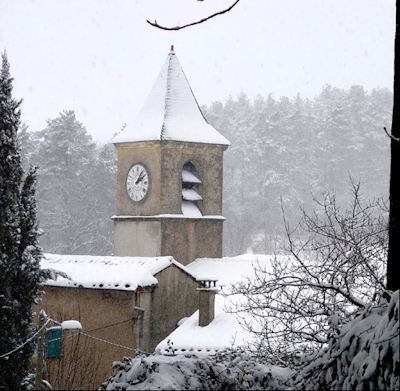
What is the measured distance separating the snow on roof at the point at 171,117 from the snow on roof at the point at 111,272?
227 inches

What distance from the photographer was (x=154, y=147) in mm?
27625

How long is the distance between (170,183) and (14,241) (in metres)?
12.0

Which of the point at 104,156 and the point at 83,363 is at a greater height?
the point at 104,156

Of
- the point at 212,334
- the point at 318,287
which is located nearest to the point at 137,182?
the point at 212,334

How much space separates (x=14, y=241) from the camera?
15.5m

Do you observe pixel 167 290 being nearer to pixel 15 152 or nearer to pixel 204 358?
pixel 15 152

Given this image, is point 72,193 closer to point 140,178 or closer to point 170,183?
point 140,178

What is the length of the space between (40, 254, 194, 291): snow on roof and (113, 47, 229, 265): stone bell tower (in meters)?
4.10

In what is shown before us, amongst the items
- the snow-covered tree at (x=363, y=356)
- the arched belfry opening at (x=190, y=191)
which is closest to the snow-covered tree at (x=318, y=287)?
the snow-covered tree at (x=363, y=356)

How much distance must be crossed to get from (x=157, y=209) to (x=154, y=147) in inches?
78.0

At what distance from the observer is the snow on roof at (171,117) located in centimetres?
2788

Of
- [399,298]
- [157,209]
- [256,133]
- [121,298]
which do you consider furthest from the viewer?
[256,133]

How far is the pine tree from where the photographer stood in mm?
14578

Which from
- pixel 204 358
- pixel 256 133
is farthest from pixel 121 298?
pixel 256 133
